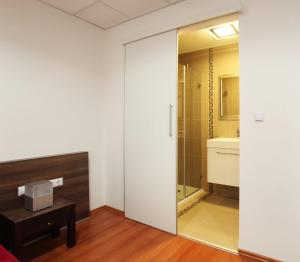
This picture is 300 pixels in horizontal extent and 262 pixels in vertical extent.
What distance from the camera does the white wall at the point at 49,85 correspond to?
218cm

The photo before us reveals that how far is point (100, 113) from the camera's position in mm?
3111

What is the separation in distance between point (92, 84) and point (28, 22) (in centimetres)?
96

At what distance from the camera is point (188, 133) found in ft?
11.5

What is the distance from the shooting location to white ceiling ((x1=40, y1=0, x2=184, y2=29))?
95.0 inches

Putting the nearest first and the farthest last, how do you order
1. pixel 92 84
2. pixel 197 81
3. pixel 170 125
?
1. pixel 170 125
2. pixel 92 84
3. pixel 197 81

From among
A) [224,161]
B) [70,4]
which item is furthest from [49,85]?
[224,161]

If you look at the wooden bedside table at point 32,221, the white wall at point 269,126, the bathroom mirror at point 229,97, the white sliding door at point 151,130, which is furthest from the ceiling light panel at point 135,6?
the wooden bedside table at point 32,221

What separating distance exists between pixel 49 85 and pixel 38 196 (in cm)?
117

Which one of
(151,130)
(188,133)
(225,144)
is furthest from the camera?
(188,133)

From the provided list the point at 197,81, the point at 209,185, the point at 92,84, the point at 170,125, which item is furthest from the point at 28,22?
the point at 209,185

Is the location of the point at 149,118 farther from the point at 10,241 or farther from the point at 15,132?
the point at 10,241

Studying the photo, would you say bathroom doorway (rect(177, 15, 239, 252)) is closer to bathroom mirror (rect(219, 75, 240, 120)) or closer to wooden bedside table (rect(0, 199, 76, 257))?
bathroom mirror (rect(219, 75, 240, 120))

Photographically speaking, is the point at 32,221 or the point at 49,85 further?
the point at 49,85

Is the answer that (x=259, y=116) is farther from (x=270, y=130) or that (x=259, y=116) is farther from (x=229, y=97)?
(x=229, y=97)
